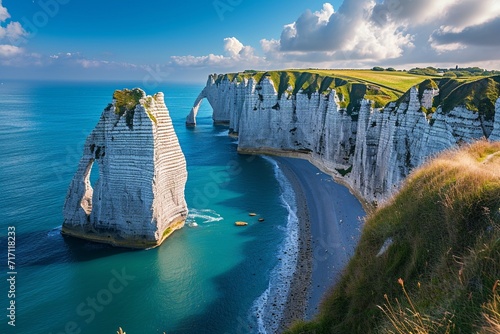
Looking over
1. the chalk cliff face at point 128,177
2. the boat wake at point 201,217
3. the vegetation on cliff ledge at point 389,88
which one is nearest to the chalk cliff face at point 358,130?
the vegetation on cliff ledge at point 389,88

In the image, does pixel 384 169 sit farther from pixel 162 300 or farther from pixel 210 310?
pixel 162 300

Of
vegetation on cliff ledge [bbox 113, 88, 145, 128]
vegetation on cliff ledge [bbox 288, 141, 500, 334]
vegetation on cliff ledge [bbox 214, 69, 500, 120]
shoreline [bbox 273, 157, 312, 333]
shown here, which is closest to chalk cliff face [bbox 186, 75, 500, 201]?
vegetation on cliff ledge [bbox 214, 69, 500, 120]

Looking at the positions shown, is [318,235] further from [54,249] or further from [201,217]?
[54,249]

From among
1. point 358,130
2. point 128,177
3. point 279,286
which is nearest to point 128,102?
point 128,177

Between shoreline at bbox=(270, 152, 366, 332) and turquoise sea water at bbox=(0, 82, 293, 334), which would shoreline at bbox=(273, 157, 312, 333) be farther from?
turquoise sea water at bbox=(0, 82, 293, 334)

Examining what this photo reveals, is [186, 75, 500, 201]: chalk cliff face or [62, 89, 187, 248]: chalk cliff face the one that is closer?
[186, 75, 500, 201]: chalk cliff face

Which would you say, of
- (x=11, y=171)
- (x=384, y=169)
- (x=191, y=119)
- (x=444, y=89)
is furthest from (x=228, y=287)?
(x=191, y=119)

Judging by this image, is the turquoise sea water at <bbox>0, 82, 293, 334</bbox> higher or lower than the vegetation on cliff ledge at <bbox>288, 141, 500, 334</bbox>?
lower
